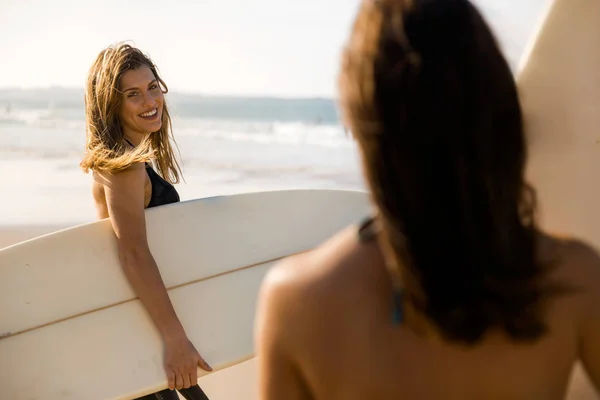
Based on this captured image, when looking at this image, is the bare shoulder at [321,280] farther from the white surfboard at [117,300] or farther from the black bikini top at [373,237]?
the white surfboard at [117,300]

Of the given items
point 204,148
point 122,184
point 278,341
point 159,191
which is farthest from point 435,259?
point 204,148

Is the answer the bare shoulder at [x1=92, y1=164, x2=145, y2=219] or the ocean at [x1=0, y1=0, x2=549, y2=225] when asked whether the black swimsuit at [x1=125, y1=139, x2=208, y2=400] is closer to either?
the bare shoulder at [x1=92, y1=164, x2=145, y2=219]

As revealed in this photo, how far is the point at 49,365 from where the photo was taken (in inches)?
105

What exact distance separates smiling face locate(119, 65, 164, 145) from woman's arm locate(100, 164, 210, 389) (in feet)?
1.08

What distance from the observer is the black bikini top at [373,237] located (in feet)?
2.75

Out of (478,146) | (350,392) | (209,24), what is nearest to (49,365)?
(350,392)

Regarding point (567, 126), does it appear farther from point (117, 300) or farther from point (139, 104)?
point (117, 300)

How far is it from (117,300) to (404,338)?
207 centimetres

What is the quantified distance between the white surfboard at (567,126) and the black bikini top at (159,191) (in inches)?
55.9

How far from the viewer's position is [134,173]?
2.45m

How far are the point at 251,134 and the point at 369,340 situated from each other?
1431 centimetres

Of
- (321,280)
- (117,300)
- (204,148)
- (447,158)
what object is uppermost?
(447,158)

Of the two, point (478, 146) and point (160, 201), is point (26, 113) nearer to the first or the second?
point (160, 201)

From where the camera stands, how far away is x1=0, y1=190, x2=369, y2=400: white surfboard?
2635mm
